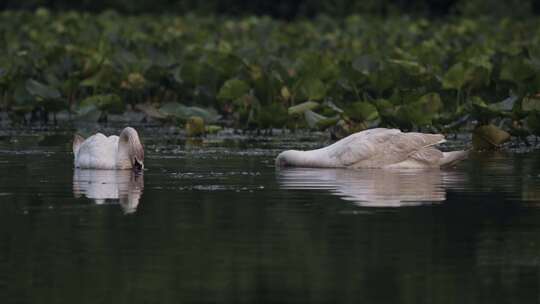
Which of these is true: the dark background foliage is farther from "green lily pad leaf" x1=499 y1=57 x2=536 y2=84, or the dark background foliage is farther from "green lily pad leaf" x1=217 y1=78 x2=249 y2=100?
"green lily pad leaf" x1=217 y1=78 x2=249 y2=100

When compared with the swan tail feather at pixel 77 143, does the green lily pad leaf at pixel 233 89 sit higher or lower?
higher

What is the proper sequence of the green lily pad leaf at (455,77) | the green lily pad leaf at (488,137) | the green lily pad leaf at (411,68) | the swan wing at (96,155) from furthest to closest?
the green lily pad leaf at (411,68) → the green lily pad leaf at (455,77) → the green lily pad leaf at (488,137) → the swan wing at (96,155)

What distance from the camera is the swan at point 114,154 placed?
13414 mm

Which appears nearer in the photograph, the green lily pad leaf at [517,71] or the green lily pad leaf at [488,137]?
the green lily pad leaf at [488,137]

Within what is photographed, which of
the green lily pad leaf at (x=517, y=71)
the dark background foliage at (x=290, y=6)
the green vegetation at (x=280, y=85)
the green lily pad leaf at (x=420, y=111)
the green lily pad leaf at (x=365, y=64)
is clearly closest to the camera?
→ the green lily pad leaf at (x=420, y=111)

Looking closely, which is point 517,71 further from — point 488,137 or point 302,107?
point 488,137

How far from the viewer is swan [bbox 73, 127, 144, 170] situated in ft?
44.0

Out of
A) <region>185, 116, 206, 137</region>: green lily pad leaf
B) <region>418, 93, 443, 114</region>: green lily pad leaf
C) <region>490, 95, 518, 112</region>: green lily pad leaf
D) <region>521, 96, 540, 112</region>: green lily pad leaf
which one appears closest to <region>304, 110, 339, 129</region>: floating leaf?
<region>418, 93, 443, 114</region>: green lily pad leaf

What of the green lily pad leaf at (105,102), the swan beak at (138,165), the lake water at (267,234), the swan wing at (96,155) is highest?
the green lily pad leaf at (105,102)

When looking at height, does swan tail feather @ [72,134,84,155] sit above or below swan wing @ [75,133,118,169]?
above

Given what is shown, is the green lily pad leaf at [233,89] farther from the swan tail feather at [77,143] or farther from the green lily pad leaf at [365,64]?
the swan tail feather at [77,143]

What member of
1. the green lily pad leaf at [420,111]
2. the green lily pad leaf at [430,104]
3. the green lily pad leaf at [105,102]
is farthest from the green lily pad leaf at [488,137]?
the green lily pad leaf at [105,102]

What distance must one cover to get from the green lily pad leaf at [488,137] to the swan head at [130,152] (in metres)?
3.19

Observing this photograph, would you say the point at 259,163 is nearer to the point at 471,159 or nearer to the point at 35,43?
the point at 471,159
